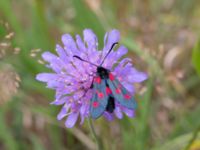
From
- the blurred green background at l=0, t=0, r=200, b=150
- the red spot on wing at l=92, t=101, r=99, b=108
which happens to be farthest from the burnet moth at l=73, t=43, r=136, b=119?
the blurred green background at l=0, t=0, r=200, b=150

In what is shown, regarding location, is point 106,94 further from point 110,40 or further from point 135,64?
point 135,64

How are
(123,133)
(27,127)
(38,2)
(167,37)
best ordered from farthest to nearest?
(167,37)
(27,127)
(38,2)
(123,133)

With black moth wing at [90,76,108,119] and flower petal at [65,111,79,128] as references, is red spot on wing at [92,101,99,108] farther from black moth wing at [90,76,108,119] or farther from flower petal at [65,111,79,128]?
flower petal at [65,111,79,128]

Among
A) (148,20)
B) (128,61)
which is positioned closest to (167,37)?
(148,20)

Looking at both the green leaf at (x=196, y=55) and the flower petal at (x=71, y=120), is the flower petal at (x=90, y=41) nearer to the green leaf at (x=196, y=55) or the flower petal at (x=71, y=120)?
the flower petal at (x=71, y=120)

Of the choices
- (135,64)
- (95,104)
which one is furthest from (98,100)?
(135,64)

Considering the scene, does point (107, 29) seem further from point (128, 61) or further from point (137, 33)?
point (128, 61)

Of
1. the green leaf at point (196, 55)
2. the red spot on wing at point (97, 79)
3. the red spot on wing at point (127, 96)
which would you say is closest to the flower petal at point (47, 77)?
the red spot on wing at point (97, 79)
